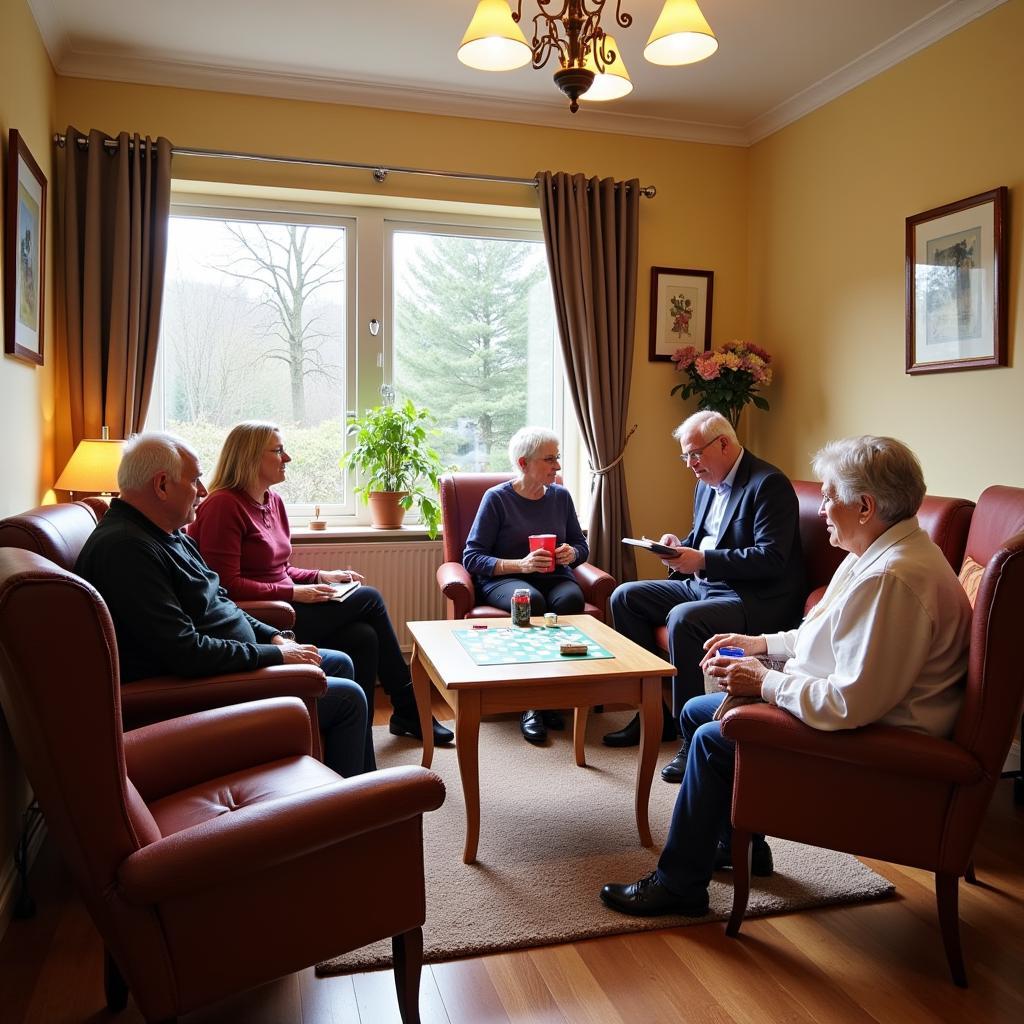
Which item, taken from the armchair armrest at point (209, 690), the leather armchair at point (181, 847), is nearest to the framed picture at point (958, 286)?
the armchair armrest at point (209, 690)

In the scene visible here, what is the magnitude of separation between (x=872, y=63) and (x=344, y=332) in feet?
8.83

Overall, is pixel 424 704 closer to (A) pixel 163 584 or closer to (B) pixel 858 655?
(A) pixel 163 584

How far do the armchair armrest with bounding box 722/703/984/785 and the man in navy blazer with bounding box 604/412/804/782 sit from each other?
1241mm

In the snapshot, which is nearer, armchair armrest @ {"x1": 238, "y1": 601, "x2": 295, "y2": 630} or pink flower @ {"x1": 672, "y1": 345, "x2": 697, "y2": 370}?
armchair armrest @ {"x1": 238, "y1": 601, "x2": 295, "y2": 630}

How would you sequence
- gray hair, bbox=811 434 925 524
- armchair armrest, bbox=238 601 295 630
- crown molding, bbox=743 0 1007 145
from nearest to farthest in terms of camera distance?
gray hair, bbox=811 434 925 524, armchair armrest, bbox=238 601 295 630, crown molding, bbox=743 0 1007 145

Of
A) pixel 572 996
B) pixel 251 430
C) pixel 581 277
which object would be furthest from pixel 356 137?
pixel 572 996

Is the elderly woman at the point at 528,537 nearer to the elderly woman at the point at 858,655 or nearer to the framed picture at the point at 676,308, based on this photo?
the framed picture at the point at 676,308

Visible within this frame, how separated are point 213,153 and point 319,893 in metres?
3.43

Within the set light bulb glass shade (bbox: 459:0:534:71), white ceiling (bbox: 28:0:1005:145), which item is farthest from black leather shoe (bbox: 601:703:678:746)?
white ceiling (bbox: 28:0:1005:145)

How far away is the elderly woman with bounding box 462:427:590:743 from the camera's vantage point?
370 cm

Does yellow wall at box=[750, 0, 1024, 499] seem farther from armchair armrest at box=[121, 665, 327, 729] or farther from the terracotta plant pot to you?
armchair armrest at box=[121, 665, 327, 729]

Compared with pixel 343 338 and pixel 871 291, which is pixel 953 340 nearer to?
pixel 871 291

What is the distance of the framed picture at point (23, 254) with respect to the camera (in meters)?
2.89

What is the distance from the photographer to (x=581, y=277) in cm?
446
